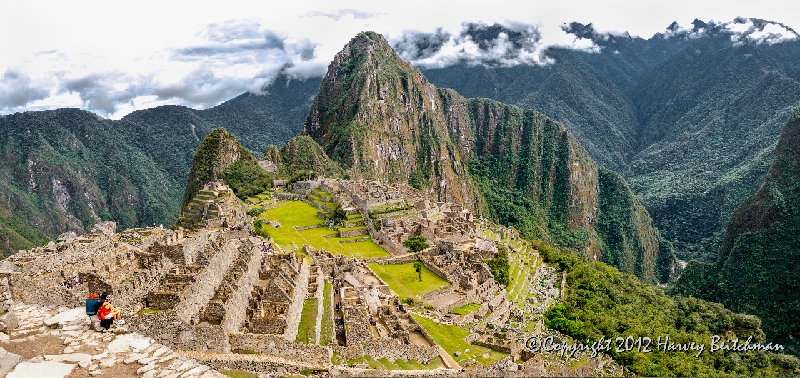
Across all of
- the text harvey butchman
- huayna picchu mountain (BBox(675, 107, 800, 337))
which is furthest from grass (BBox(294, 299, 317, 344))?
huayna picchu mountain (BBox(675, 107, 800, 337))

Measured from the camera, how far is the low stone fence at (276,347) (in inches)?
688

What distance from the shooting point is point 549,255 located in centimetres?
6769

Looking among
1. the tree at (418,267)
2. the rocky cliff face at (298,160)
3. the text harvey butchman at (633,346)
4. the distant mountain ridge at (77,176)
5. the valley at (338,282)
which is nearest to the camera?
the valley at (338,282)

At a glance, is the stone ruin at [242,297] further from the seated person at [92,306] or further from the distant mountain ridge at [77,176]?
the distant mountain ridge at [77,176]

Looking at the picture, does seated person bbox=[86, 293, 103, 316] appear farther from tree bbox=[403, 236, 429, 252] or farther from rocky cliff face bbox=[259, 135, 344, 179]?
rocky cliff face bbox=[259, 135, 344, 179]

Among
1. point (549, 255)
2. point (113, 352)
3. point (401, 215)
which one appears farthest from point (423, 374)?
point (549, 255)

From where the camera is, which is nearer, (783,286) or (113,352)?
(113,352)

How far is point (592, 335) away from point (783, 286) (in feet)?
257

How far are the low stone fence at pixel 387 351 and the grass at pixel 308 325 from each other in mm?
1176

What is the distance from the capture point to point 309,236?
58562mm

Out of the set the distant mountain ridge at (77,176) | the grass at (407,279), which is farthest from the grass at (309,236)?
the distant mountain ridge at (77,176)

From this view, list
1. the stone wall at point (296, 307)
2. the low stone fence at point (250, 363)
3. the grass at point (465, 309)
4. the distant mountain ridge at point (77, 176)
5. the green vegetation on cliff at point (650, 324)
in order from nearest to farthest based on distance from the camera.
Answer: the low stone fence at point (250, 363)
the stone wall at point (296, 307)
the grass at point (465, 309)
the green vegetation on cliff at point (650, 324)
the distant mountain ridge at point (77, 176)

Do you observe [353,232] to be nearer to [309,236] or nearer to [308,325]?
[309,236]

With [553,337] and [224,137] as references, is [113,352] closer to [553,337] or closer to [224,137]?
[553,337]
